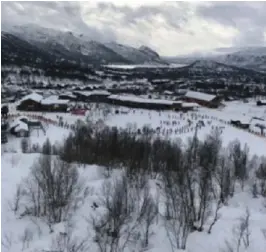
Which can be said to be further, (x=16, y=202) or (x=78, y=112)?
(x=78, y=112)

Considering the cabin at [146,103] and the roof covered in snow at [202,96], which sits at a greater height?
the roof covered in snow at [202,96]

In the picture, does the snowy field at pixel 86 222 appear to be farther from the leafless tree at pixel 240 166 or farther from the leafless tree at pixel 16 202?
the leafless tree at pixel 240 166

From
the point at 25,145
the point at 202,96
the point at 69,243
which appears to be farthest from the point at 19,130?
the point at 202,96

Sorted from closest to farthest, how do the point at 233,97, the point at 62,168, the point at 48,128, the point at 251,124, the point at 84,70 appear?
the point at 62,168, the point at 48,128, the point at 251,124, the point at 233,97, the point at 84,70

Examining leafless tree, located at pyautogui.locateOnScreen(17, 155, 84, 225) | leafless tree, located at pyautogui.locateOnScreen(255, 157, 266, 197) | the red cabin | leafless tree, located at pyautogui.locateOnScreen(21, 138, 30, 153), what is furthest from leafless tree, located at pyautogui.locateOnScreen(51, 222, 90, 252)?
the red cabin

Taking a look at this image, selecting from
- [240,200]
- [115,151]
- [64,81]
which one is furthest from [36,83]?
[240,200]

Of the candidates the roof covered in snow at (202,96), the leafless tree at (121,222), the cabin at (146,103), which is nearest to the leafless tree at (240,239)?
the leafless tree at (121,222)

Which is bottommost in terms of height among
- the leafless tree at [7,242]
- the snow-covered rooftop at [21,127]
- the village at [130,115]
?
the village at [130,115]

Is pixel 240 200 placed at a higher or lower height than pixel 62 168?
lower

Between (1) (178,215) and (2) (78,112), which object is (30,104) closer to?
(2) (78,112)

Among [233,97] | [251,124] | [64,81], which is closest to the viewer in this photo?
[251,124]

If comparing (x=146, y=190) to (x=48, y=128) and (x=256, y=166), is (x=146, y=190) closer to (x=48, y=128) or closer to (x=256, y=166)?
(x=256, y=166)
